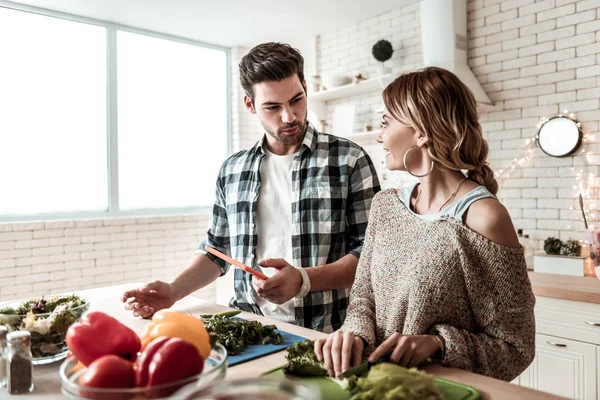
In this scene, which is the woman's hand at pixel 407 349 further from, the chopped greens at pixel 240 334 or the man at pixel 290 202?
the man at pixel 290 202

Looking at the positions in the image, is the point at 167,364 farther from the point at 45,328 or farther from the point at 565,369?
the point at 565,369

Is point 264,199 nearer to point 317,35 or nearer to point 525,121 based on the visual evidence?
point 525,121

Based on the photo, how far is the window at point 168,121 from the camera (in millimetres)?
4918

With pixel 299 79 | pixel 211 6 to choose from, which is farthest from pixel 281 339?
pixel 211 6

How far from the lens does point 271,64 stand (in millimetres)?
1969

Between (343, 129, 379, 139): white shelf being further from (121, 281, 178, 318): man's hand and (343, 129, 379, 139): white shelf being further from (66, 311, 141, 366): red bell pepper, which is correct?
(66, 311, 141, 366): red bell pepper

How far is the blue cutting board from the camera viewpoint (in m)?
1.23

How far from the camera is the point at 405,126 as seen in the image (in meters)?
1.46

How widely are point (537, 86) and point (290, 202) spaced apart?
2.55 m

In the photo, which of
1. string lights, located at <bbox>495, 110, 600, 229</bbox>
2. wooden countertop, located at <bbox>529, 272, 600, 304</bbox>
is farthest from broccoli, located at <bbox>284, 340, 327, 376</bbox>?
string lights, located at <bbox>495, 110, 600, 229</bbox>

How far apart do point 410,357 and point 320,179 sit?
0.94 meters

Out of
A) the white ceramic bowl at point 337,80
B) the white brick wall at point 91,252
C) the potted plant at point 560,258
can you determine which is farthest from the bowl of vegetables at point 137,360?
the white ceramic bowl at point 337,80

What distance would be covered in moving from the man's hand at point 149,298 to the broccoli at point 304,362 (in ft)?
2.15

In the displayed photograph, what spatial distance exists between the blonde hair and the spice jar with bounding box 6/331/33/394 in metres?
1.11
